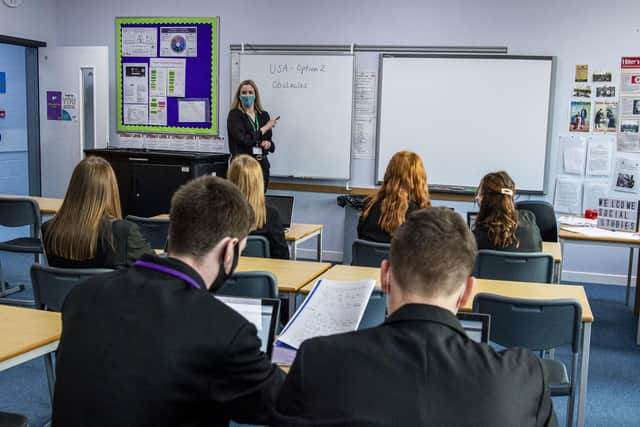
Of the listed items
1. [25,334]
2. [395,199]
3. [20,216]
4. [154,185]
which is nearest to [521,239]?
[395,199]

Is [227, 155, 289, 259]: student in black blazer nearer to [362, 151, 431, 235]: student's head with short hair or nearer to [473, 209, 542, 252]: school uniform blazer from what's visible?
[362, 151, 431, 235]: student's head with short hair

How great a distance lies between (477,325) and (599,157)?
4.80m

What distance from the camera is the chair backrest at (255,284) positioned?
2.75 metres

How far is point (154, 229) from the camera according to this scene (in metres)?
4.48

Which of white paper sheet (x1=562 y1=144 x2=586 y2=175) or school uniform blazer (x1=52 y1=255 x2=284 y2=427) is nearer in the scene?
school uniform blazer (x1=52 y1=255 x2=284 y2=427)

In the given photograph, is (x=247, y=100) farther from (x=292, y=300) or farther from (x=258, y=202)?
(x=292, y=300)

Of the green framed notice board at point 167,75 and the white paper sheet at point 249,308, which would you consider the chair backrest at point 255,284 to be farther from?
the green framed notice board at point 167,75

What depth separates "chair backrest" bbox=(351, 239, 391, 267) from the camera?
3.66 metres

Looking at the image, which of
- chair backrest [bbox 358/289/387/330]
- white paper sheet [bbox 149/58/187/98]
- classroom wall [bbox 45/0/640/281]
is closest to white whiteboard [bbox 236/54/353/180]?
classroom wall [bbox 45/0/640/281]

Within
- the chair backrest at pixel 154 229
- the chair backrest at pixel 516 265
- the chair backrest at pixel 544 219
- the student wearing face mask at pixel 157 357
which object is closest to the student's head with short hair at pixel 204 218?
the student wearing face mask at pixel 157 357

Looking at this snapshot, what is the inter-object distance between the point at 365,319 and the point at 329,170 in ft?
14.4

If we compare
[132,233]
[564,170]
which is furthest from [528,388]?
[564,170]

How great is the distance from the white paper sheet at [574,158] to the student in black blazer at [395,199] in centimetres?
281

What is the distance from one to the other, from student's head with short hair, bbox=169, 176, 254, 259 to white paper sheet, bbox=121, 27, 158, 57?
235 inches
